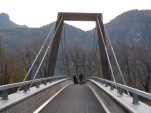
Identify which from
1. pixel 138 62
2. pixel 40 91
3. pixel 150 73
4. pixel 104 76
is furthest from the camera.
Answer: pixel 138 62

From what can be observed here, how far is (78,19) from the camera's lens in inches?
1646

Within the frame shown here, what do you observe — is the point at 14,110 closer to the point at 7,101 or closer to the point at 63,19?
the point at 7,101

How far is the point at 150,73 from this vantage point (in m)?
77.3

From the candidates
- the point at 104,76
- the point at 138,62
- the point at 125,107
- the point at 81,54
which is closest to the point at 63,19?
the point at 104,76

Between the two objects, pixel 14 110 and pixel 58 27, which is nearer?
pixel 14 110

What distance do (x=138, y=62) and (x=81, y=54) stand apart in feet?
78.0

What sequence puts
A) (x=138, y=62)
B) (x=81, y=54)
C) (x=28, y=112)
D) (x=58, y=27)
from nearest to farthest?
(x=28, y=112) → (x=58, y=27) → (x=138, y=62) → (x=81, y=54)

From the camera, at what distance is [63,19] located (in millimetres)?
41125

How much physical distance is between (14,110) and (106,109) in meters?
3.66

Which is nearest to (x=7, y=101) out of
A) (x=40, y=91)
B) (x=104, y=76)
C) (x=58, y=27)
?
(x=40, y=91)

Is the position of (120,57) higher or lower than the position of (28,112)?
higher

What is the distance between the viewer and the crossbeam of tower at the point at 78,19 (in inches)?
1345

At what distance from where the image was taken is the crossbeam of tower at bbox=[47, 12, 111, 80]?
112 ft

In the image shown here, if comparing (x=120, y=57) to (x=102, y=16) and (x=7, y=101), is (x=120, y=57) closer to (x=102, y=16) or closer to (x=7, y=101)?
(x=102, y=16)
